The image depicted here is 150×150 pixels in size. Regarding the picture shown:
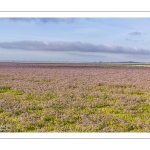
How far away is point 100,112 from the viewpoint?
9734 millimetres

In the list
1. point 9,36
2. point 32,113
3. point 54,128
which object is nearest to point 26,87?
point 9,36

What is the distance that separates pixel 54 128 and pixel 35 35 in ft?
16.2

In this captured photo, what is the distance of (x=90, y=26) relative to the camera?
36.3 feet
